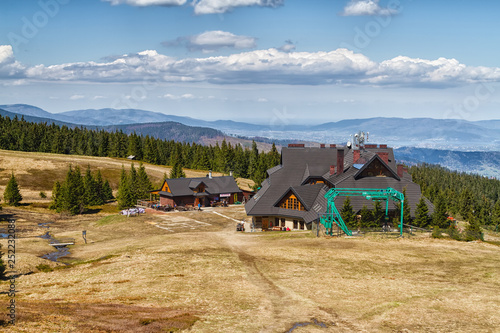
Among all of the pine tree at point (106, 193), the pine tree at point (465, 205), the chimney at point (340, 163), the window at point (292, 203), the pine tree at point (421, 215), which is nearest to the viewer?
the pine tree at point (421, 215)

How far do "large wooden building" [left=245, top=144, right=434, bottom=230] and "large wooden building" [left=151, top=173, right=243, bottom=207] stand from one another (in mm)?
22449

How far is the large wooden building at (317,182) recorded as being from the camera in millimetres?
63375

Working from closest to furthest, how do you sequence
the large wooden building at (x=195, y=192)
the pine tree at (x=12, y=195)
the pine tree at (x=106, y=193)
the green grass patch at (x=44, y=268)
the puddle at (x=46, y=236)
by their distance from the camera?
the green grass patch at (x=44, y=268)
the puddle at (x=46, y=236)
the large wooden building at (x=195, y=192)
the pine tree at (x=12, y=195)
the pine tree at (x=106, y=193)

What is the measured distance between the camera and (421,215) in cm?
5978

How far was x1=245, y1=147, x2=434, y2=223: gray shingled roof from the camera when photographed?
63062mm

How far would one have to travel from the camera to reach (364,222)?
5797 centimetres

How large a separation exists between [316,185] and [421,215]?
16516 millimetres

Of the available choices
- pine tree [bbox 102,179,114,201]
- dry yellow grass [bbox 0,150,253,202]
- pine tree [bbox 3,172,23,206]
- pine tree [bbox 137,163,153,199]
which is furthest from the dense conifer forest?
pine tree [bbox 3,172,23,206]

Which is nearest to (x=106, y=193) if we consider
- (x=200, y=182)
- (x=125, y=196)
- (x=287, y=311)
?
(x=125, y=196)

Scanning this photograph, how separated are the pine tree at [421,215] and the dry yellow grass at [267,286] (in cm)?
934

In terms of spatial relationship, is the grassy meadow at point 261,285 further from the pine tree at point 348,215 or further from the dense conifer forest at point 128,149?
the dense conifer forest at point 128,149

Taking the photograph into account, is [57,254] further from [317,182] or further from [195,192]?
[195,192]

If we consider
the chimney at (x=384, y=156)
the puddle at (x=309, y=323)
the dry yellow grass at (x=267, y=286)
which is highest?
the chimney at (x=384, y=156)

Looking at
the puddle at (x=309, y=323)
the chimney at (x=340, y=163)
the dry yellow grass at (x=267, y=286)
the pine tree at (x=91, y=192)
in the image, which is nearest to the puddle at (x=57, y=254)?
the dry yellow grass at (x=267, y=286)
